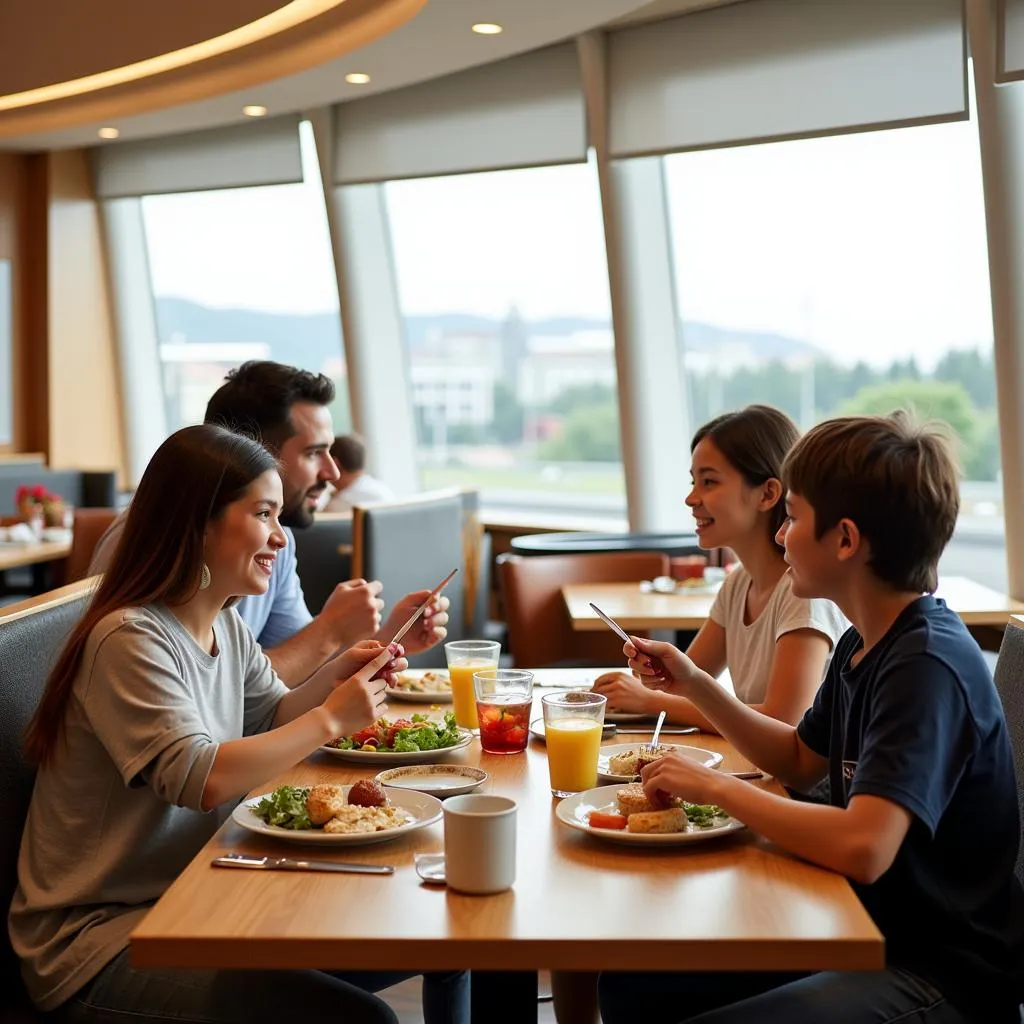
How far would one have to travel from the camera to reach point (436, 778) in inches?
69.0

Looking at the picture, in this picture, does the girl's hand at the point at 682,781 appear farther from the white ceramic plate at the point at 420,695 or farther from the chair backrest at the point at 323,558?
the chair backrest at the point at 323,558

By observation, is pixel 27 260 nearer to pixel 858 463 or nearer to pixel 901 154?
pixel 901 154

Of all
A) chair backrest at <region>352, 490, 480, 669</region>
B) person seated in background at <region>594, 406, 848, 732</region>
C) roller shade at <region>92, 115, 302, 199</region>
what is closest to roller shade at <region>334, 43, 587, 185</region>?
roller shade at <region>92, 115, 302, 199</region>

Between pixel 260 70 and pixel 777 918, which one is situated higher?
pixel 260 70

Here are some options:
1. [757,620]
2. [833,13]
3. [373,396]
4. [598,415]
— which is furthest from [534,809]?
[373,396]

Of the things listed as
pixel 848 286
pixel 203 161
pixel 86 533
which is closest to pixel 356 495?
pixel 86 533

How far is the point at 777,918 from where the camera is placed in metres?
1.25

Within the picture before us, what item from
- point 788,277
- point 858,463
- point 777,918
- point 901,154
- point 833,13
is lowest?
point 777,918

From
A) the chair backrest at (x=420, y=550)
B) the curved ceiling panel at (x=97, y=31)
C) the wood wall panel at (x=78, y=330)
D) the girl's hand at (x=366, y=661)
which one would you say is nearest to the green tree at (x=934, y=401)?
the chair backrest at (x=420, y=550)

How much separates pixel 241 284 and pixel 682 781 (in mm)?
6846

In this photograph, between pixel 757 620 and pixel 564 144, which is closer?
pixel 757 620

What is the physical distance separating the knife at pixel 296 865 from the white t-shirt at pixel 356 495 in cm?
383

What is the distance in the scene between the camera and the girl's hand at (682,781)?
58.4 inches

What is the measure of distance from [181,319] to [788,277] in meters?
4.31
